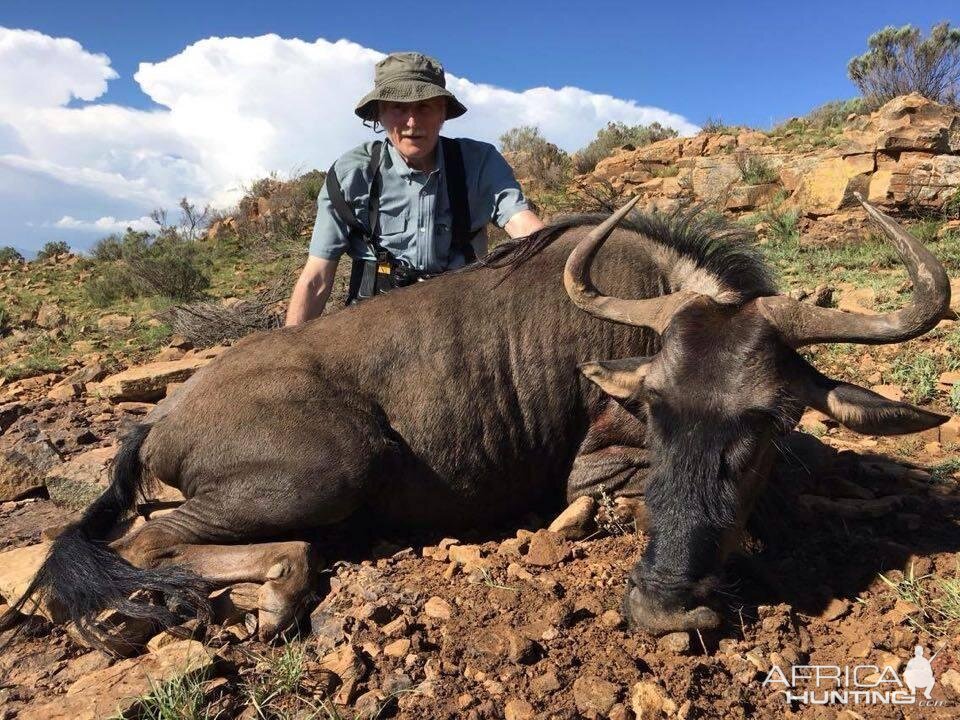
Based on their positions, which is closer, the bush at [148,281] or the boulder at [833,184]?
the boulder at [833,184]

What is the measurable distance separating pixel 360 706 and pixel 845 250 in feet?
29.6

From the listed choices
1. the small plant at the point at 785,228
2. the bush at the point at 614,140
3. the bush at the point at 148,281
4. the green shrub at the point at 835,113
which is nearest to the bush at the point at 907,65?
the green shrub at the point at 835,113

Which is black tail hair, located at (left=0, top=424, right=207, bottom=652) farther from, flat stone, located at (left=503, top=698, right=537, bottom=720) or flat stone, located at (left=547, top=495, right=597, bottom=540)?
flat stone, located at (left=547, top=495, right=597, bottom=540)

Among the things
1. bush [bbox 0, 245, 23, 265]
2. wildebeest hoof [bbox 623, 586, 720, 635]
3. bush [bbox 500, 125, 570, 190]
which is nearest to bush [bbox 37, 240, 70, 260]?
bush [bbox 0, 245, 23, 265]

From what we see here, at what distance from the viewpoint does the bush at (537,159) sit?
19984 millimetres

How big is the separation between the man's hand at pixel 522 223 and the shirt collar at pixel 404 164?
2.15 feet

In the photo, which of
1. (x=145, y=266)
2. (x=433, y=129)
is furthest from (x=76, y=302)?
(x=433, y=129)


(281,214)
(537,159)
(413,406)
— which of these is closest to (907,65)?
(537,159)

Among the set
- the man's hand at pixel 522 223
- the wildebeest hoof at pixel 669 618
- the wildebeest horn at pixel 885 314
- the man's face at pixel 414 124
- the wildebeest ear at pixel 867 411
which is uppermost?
the man's face at pixel 414 124

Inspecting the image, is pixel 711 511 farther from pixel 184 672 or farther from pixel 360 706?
pixel 184 672

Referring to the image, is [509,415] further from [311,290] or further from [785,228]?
[785,228]

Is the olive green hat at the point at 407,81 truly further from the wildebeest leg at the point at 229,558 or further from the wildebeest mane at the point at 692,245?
the wildebeest leg at the point at 229,558

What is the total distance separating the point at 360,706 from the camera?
2510 millimetres

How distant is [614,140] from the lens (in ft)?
76.8
